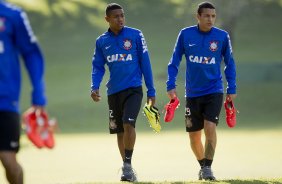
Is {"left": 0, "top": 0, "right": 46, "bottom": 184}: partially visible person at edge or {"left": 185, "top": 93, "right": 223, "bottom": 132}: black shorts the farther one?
{"left": 185, "top": 93, "right": 223, "bottom": 132}: black shorts

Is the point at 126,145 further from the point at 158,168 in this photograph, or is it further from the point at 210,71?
the point at 158,168

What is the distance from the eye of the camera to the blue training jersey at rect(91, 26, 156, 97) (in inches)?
452

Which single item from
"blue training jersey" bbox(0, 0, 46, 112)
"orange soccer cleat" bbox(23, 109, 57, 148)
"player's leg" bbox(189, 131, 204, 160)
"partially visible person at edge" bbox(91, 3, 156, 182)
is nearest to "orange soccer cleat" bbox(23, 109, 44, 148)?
"orange soccer cleat" bbox(23, 109, 57, 148)

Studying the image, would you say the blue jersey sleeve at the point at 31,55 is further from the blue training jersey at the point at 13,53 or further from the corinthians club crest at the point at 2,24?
the corinthians club crest at the point at 2,24

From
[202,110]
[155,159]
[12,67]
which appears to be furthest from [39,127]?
[155,159]

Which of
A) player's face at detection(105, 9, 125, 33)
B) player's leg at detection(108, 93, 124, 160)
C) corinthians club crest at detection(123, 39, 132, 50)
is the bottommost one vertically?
player's leg at detection(108, 93, 124, 160)

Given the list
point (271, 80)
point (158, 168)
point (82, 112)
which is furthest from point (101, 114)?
point (158, 168)

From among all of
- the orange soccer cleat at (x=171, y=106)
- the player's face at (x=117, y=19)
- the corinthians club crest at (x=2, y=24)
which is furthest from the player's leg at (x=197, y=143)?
the corinthians club crest at (x=2, y=24)

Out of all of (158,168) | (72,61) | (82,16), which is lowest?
(158,168)

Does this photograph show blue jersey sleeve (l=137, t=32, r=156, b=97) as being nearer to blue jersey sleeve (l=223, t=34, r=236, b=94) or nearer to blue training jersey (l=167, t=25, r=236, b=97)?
blue training jersey (l=167, t=25, r=236, b=97)

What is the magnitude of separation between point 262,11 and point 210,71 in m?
32.5

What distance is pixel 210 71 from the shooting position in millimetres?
11531

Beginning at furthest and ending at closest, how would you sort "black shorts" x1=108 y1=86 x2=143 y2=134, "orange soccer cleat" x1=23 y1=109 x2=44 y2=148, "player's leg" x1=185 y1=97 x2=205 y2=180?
"player's leg" x1=185 y1=97 x2=205 y2=180 < "black shorts" x1=108 y1=86 x2=143 y2=134 < "orange soccer cleat" x1=23 y1=109 x2=44 y2=148

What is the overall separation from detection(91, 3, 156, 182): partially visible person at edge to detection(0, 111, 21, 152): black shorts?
400 cm
